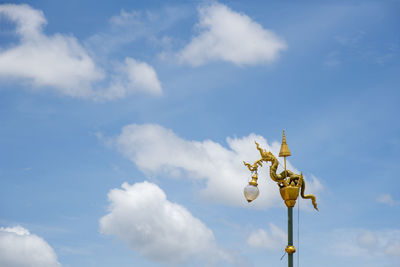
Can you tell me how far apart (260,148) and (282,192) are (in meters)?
2.05

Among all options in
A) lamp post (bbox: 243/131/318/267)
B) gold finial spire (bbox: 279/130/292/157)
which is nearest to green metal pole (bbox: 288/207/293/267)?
lamp post (bbox: 243/131/318/267)

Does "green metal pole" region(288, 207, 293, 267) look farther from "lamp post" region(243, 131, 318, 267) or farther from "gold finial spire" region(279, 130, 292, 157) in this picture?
"gold finial spire" region(279, 130, 292, 157)

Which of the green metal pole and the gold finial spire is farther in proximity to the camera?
the gold finial spire

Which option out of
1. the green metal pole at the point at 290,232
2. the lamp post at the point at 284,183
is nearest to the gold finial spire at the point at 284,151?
the lamp post at the point at 284,183

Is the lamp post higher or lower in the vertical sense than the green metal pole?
higher

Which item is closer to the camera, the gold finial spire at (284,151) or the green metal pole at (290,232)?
A: the green metal pole at (290,232)

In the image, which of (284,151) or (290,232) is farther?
(284,151)

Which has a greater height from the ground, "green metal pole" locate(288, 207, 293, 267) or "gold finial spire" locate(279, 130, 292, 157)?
"gold finial spire" locate(279, 130, 292, 157)

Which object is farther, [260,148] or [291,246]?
[260,148]

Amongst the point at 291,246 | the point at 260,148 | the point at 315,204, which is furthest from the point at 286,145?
the point at 291,246

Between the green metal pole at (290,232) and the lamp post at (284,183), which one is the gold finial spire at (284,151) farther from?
the green metal pole at (290,232)

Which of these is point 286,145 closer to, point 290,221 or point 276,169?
point 276,169

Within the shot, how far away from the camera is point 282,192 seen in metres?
24.5

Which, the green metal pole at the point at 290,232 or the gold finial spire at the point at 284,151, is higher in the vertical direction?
the gold finial spire at the point at 284,151
